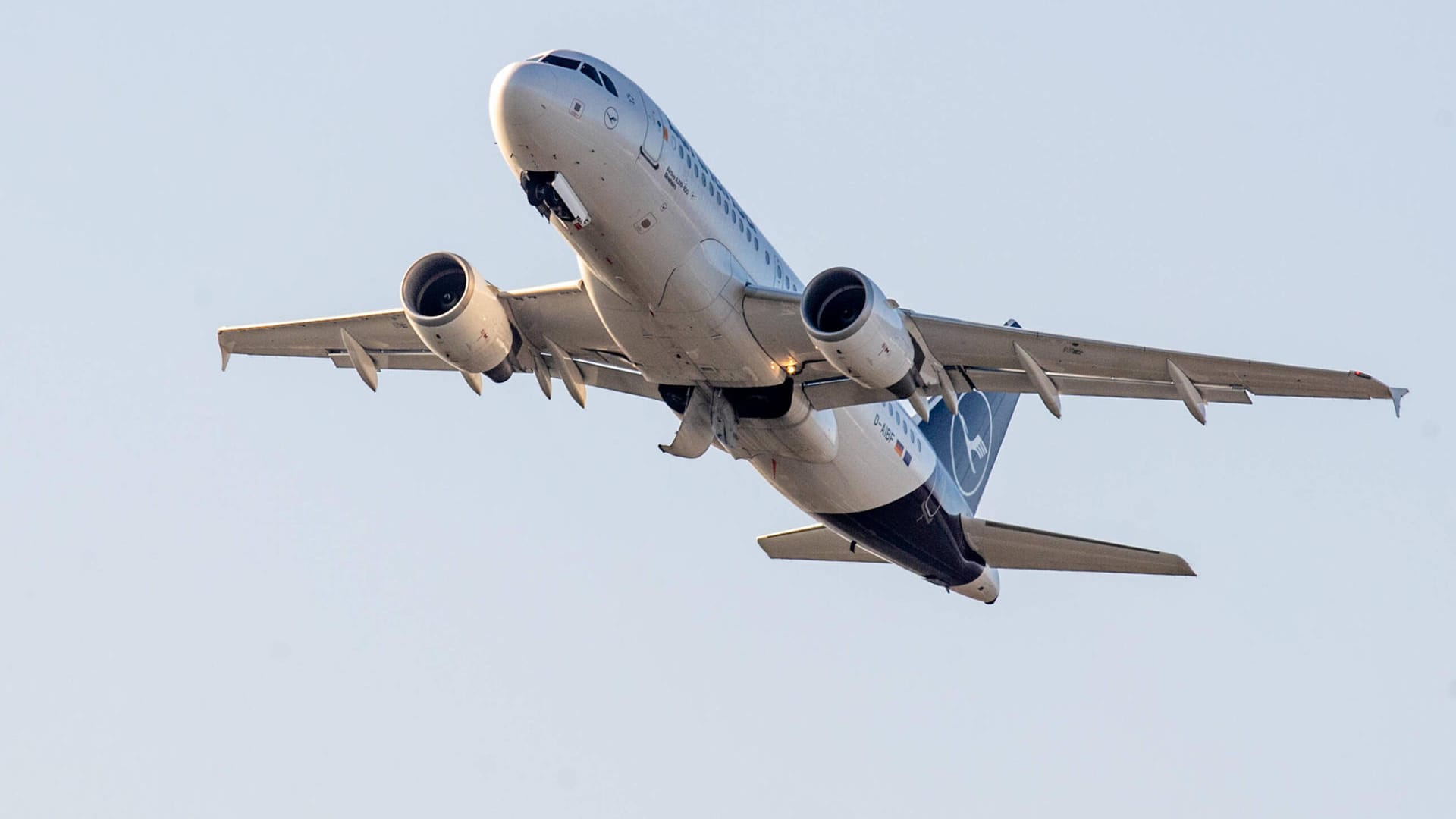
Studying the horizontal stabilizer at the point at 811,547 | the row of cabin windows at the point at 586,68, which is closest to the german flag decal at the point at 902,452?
the horizontal stabilizer at the point at 811,547

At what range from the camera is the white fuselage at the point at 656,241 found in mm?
26578

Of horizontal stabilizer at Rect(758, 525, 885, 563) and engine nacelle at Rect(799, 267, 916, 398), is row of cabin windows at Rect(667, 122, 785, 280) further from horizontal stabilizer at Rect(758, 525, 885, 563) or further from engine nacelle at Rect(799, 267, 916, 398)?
horizontal stabilizer at Rect(758, 525, 885, 563)

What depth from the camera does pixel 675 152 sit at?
28.1 metres

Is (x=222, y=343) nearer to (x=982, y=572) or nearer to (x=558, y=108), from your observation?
(x=558, y=108)

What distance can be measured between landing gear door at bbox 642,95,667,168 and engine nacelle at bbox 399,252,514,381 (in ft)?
13.5

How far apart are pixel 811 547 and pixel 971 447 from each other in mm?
4712

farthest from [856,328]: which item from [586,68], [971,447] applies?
[971,447]

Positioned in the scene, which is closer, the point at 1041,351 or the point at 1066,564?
the point at 1041,351

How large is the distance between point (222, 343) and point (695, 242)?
10.3 meters

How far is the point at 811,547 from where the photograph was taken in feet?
125

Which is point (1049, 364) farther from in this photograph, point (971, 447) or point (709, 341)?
point (971, 447)

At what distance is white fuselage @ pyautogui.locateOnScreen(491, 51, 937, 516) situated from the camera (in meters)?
26.6

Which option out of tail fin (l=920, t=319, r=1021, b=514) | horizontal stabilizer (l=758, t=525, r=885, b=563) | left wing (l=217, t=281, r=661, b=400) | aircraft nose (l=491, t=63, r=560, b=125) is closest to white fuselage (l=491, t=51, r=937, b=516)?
aircraft nose (l=491, t=63, r=560, b=125)

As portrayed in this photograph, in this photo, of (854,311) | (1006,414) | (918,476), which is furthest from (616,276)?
Answer: (1006,414)
